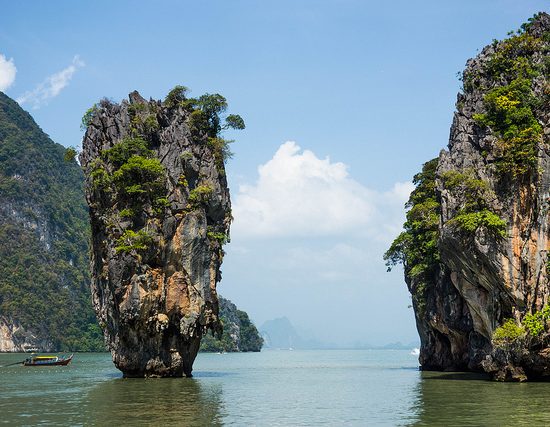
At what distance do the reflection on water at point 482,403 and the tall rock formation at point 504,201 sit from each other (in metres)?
2.79

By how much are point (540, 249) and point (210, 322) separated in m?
19.6

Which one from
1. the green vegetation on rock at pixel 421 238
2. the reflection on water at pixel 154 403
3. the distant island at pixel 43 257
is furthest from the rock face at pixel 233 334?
the reflection on water at pixel 154 403

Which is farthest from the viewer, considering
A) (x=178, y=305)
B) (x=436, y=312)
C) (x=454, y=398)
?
(x=436, y=312)

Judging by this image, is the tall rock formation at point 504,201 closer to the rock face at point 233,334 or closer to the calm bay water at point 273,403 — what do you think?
the calm bay water at point 273,403

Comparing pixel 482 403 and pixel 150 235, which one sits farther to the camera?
pixel 150 235

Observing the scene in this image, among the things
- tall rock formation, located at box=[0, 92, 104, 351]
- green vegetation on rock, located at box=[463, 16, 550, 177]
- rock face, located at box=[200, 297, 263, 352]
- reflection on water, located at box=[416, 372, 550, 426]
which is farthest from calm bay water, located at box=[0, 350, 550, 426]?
rock face, located at box=[200, 297, 263, 352]

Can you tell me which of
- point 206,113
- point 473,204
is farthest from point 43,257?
point 473,204

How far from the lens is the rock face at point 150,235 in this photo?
37594 millimetres

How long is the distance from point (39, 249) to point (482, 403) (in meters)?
123

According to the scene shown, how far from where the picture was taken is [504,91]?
34719mm

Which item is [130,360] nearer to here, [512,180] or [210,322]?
[210,322]

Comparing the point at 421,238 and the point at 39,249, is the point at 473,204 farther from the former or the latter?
the point at 39,249

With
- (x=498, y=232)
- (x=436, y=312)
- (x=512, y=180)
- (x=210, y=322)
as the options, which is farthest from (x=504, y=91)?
(x=210, y=322)

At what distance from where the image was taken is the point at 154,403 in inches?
997
